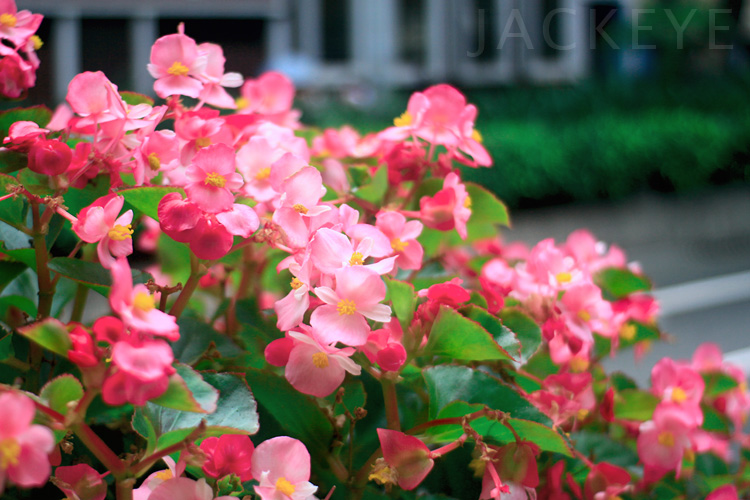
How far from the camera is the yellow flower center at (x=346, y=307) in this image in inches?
12.8

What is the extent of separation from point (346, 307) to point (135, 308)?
0.09 m

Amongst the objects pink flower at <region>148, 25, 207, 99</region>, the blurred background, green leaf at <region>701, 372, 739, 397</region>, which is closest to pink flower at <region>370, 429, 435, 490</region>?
pink flower at <region>148, 25, 207, 99</region>

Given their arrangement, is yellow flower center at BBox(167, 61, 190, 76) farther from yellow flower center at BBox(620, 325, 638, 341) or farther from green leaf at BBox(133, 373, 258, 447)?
yellow flower center at BBox(620, 325, 638, 341)

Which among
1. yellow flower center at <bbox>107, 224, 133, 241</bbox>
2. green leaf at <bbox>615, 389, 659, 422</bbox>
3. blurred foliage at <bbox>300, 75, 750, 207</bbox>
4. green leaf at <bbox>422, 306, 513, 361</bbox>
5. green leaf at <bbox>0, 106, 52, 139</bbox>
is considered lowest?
blurred foliage at <bbox>300, 75, 750, 207</bbox>

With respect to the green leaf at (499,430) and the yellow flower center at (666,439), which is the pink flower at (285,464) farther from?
the yellow flower center at (666,439)

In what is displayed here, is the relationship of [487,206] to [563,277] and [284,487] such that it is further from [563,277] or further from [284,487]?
[284,487]

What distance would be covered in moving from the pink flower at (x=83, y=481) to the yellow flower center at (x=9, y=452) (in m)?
0.09

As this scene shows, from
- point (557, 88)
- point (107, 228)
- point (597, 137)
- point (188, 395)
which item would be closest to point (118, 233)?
point (107, 228)

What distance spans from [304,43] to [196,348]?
232 inches

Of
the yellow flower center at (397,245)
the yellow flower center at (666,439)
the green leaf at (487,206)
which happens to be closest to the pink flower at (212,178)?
the yellow flower center at (397,245)

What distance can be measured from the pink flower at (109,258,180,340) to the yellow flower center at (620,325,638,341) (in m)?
0.39

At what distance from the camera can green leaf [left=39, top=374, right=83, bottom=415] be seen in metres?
0.28

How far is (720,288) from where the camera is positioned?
10.7 ft

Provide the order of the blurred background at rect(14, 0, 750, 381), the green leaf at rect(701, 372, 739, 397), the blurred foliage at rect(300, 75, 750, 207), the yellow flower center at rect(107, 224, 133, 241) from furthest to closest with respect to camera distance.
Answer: the blurred foliage at rect(300, 75, 750, 207)
the blurred background at rect(14, 0, 750, 381)
the green leaf at rect(701, 372, 739, 397)
the yellow flower center at rect(107, 224, 133, 241)
